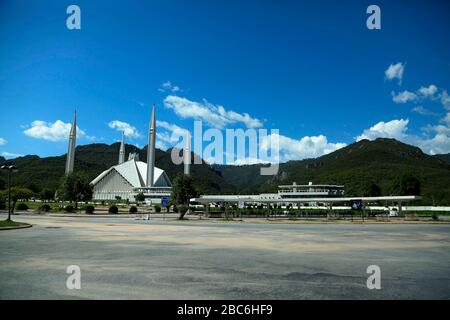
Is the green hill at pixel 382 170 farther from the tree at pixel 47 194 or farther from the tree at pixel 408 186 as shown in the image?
the tree at pixel 47 194

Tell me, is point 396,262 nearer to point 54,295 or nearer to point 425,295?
point 425,295

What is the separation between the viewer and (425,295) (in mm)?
8125

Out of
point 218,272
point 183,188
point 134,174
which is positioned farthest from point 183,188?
point 134,174

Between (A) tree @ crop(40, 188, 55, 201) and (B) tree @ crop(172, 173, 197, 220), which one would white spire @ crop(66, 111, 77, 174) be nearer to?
(A) tree @ crop(40, 188, 55, 201)

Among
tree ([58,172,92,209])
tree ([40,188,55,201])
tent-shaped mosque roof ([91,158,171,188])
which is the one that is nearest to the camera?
tree ([58,172,92,209])

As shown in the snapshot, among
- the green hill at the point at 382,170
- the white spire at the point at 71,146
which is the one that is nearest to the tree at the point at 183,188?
the green hill at the point at 382,170

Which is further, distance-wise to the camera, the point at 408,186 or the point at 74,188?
the point at 408,186

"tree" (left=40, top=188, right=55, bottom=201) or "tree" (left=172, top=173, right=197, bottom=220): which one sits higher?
"tree" (left=172, top=173, right=197, bottom=220)

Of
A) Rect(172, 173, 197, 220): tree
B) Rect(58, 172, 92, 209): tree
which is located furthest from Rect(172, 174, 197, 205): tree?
Rect(58, 172, 92, 209): tree

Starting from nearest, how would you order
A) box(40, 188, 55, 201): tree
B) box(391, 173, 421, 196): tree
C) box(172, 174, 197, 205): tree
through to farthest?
box(172, 174, 197, 205): tree, box(391, 173, 421, 196): tree, box(40, 188, 55, 201): tree

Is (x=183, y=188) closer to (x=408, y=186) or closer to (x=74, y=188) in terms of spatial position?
(x=74, y=188)

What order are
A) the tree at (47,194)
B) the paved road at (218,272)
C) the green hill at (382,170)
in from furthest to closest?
1. the green hill at (382,170)
2. the tree at (47,194)
3. the paved road at (218,272)

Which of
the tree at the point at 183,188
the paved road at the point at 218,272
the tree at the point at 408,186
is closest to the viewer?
the paved road at the point at 218,272

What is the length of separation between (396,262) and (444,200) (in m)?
88.2
